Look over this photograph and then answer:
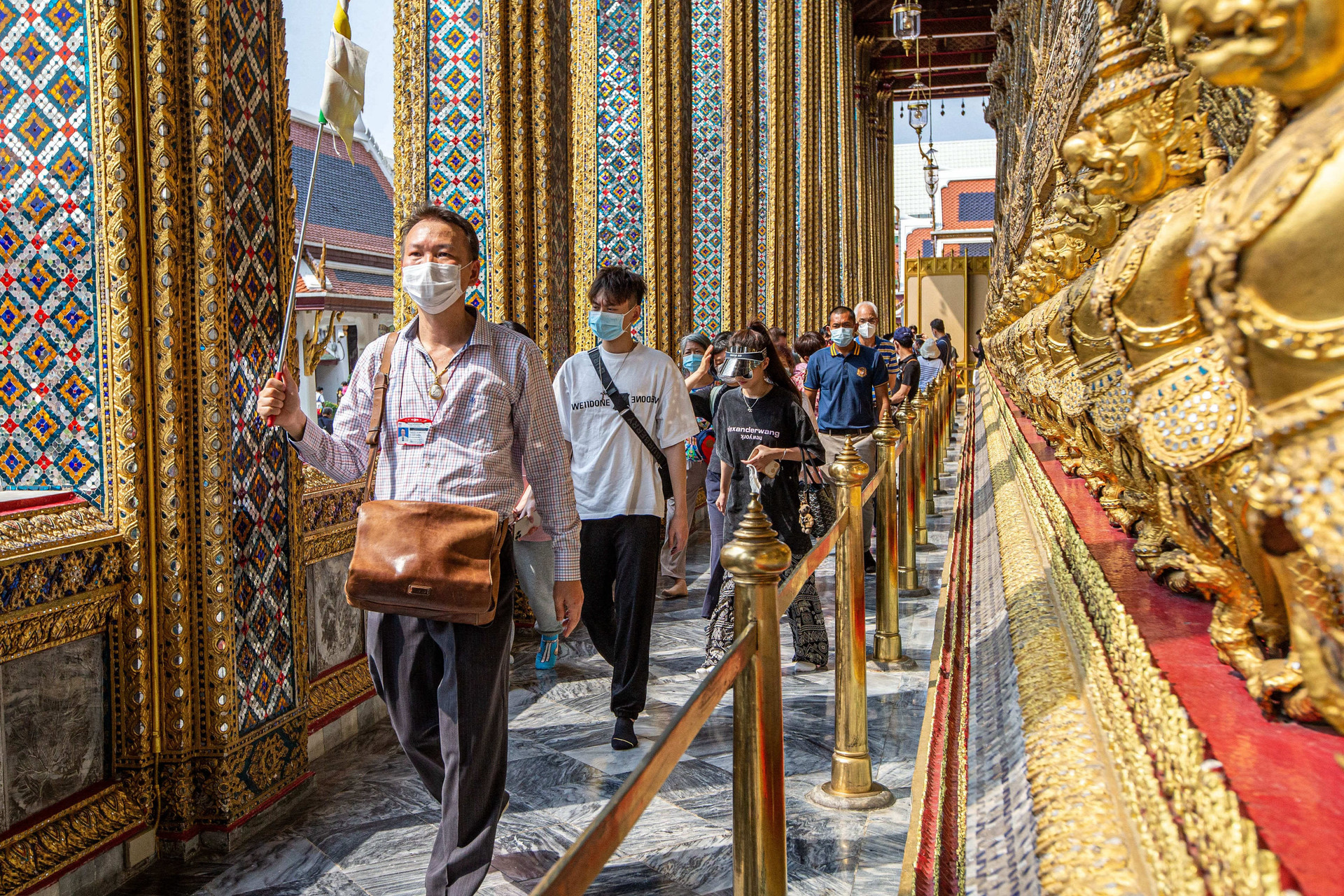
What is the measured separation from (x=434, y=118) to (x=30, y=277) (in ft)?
9.96

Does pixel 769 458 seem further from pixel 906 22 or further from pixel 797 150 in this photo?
pixel 797 150

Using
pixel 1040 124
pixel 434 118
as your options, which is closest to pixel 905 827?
pixel 434 118

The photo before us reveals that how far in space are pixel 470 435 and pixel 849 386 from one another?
5.01 meters

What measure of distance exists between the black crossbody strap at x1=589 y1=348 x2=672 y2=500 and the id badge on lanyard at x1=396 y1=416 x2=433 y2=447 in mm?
1531

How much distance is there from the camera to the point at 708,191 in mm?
10430

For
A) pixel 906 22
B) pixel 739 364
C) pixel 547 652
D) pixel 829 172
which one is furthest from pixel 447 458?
pixel 829 172

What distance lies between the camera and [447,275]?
273 cm

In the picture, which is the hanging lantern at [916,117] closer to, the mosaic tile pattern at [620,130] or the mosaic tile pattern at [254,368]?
the mosaic tile pattern at [620,130]

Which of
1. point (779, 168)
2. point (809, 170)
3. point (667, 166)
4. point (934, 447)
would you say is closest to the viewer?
point (667, 166)

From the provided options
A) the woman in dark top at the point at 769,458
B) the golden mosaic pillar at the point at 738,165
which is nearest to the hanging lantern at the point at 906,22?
the golden mosaic pillar at the point at 738,165

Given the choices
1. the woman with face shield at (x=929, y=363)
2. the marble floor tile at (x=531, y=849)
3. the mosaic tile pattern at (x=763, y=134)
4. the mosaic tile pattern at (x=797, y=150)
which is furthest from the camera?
the mosaic tile pattern at (x=797, y=150)

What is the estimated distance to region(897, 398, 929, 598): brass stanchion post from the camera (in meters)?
6.11

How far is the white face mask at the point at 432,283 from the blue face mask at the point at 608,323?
136cm

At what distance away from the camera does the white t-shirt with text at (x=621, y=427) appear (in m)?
4.16
